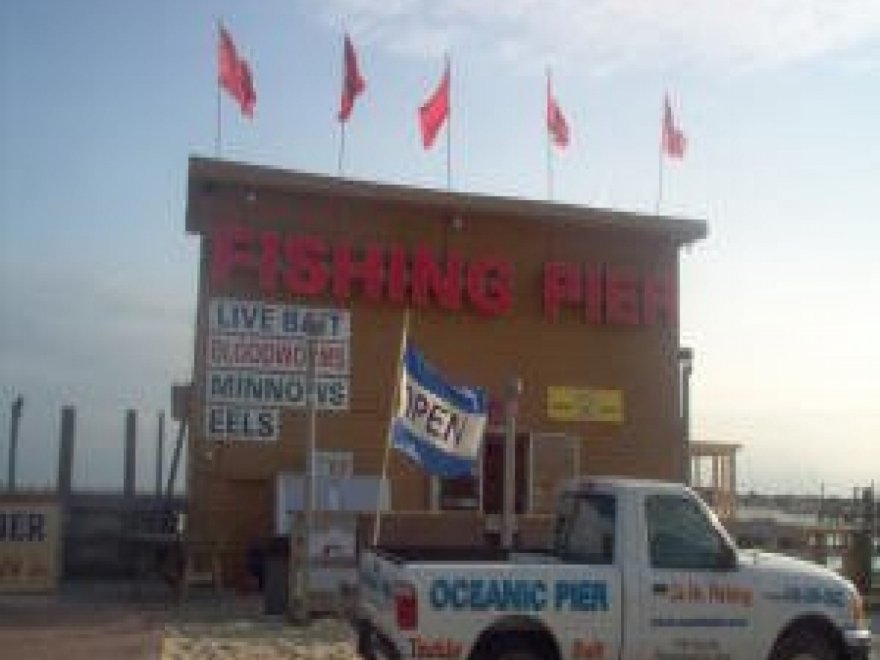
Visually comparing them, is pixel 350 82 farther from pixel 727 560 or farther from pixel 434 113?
pixel 727 560

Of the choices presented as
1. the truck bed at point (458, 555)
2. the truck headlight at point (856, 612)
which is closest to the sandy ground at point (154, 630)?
the truck bed at point (458, 555)

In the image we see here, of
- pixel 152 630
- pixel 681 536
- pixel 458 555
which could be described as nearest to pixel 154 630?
pixel 152 630

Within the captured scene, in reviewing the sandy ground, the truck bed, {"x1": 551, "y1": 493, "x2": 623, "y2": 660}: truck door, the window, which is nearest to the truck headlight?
the window

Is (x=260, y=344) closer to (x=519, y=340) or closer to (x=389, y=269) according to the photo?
(x=389, y=269)

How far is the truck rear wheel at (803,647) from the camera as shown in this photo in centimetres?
1357

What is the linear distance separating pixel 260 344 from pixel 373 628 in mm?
10574

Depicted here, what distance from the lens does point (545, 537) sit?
21.9 metres

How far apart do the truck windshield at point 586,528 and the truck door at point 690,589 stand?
0.33 meters

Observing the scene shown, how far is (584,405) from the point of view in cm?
2525

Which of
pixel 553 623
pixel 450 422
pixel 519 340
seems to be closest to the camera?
pixel 553 623

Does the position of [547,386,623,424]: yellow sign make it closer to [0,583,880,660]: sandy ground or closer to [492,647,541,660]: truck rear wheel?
[0,583,880,660]: sandy ground

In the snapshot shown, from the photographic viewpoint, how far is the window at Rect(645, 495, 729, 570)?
43.2 feet

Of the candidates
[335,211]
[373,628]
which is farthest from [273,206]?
[373,628]

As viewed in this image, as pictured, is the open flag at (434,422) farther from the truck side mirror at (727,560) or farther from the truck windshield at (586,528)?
the truck side mirror at (727,560)
